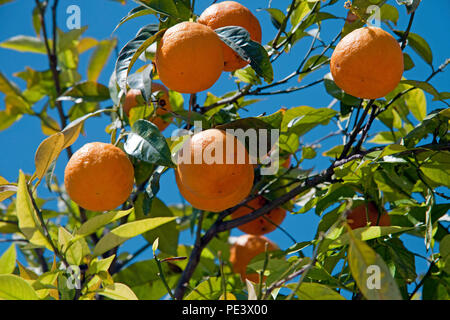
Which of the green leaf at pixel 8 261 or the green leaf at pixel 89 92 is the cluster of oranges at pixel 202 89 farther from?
the green leaf at pixel 89 92

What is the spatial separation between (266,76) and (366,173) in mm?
324

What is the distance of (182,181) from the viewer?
1028mm

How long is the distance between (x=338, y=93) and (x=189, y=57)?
493 millimetres

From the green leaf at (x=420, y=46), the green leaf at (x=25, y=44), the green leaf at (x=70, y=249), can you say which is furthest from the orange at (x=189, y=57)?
the green leaf at (x=25, y=44)

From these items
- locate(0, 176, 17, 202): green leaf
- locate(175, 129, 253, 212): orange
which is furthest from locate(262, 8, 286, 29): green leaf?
locate(0, 176, 17, 202): green leaf

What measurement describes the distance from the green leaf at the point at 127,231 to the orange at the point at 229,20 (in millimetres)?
424

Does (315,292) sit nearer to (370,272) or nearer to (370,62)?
(370,272)

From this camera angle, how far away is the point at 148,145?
105 cm

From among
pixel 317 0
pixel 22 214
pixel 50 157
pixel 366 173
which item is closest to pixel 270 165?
pixel 366 173

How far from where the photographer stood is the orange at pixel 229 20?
3.69ft

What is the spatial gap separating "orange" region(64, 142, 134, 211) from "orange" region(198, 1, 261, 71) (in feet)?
0.98

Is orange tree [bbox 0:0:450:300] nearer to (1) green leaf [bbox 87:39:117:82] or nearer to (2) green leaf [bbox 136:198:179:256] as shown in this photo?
(2) green leaf [bbox 136:198:179:256]

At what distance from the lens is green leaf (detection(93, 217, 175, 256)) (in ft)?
2.72

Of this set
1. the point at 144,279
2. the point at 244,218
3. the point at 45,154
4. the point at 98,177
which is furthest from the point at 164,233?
the point at 45,154
